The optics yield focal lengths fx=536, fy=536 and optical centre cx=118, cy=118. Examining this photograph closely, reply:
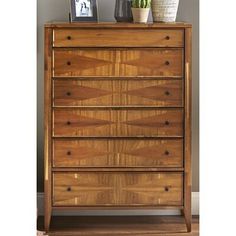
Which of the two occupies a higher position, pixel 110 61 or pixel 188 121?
pixel 110 61

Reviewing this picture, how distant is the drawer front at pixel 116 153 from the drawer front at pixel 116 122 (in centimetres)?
4

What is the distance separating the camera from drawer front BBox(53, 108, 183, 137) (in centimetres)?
292

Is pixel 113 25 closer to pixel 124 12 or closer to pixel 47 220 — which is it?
pixel 124 12

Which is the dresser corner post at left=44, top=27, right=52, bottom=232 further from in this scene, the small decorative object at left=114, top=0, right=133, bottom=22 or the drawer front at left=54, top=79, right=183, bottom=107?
the small decorative object at left=114, top=0, right=133, bottom=22

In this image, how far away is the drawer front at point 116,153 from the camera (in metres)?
2.93

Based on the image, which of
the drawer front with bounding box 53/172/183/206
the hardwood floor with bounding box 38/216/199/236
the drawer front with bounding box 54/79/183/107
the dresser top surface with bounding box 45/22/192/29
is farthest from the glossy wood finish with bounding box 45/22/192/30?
the hardwood floor with bounding box 38/216/199/236

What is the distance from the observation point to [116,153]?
115 inches

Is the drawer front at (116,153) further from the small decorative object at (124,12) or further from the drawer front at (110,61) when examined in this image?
the small decorative object at (124,12)

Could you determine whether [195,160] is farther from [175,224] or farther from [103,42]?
[103,42]

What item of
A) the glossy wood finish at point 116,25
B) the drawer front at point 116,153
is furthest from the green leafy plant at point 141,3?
the drawer front at point 116,153

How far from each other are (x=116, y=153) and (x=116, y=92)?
334 mm

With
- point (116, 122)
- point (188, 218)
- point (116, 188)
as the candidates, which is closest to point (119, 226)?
point (116, 188)

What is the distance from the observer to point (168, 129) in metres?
2.94

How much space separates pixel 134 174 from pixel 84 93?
52 centimetres
